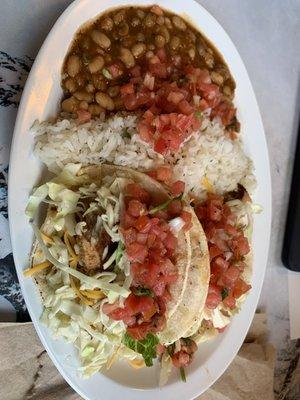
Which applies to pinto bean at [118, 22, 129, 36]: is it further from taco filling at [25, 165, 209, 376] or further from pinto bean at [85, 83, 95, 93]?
taco filling at [25, 165, 209, 376]

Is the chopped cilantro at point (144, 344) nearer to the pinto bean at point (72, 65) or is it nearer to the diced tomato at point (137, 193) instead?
the diced tomato at point (137, 193)

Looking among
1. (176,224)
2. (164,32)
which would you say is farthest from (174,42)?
(176,224)

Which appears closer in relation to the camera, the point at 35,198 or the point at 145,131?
the point at 35,198

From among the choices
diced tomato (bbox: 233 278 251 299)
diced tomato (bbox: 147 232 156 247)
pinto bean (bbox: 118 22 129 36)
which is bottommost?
diced tomato (bbox: 233 278 251 299)

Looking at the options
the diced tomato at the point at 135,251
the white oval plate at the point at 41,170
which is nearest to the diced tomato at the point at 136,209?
the diced tomato at the point at 135,251

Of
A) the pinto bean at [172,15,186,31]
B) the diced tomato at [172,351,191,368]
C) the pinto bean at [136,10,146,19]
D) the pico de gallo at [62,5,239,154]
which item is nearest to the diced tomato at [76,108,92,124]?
the pico de gallo at [62,5,239,154]

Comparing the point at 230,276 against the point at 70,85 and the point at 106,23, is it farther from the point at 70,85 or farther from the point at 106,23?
the point at 106,23

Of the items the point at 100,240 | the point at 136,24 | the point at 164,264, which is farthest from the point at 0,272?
the point at 136,24
